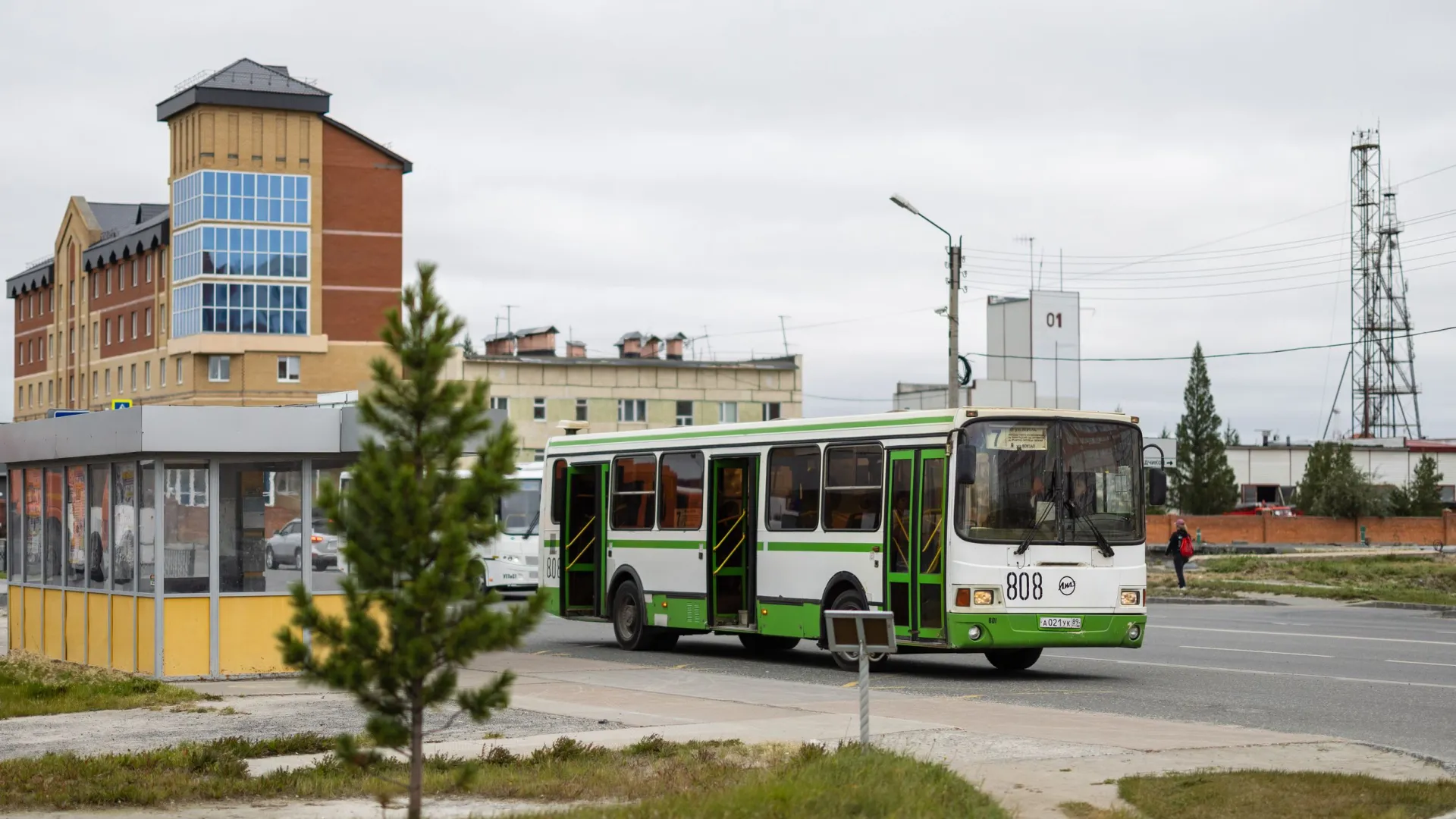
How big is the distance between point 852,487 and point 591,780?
935 centimetres

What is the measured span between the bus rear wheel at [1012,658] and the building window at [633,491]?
4.86m

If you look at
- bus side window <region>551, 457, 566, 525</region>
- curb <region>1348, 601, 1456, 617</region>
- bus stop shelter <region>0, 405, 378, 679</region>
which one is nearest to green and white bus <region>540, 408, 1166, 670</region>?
bus side window <region>551, 457, 566, 525</region>

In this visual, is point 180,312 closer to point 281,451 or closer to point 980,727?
point 281,451

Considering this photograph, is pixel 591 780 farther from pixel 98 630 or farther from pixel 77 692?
pixel 98 630

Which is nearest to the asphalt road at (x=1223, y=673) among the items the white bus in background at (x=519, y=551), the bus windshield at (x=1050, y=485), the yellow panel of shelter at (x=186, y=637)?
the bus windshield at (x=1050, y=485)

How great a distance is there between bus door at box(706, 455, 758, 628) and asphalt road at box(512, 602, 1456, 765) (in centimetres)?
65

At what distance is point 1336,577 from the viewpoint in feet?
141

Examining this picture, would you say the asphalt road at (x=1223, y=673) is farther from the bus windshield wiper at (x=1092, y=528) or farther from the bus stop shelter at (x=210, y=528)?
the bus stop shelter at (x=210, y=528)

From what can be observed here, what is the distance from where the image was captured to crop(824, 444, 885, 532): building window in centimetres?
1898

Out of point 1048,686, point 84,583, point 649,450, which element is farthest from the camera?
point 649,450

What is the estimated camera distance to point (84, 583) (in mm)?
19844

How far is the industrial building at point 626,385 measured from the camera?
9756 centimetres

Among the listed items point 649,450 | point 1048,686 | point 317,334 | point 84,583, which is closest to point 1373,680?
point 1048,686

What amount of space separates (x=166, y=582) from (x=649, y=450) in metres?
6.59
